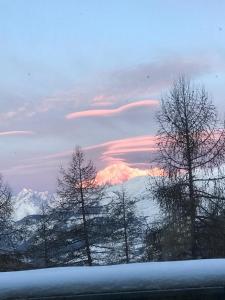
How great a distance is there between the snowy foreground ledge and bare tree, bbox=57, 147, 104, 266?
33536 millimetres

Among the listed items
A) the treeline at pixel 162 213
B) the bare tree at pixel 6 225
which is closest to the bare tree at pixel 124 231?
the treeline at pixel 162 213

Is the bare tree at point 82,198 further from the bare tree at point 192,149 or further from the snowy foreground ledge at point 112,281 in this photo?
the snowy foreground ledge at point 112,281

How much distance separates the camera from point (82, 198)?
123ft

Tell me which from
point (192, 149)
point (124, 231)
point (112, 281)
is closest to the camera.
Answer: point (112, 281)

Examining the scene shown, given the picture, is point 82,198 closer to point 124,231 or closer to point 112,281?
point 124,231

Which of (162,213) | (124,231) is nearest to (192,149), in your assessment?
(162,213)

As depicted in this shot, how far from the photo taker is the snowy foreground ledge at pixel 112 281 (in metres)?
2.68

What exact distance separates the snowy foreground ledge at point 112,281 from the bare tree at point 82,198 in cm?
3354

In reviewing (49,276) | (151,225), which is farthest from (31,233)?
(49,276)

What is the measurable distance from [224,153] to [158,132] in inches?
145

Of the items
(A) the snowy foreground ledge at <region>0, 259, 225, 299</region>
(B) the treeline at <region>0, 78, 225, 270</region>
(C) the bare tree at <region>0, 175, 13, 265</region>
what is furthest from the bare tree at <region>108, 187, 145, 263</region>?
(A) the snowy foreground ledge at <region>0, 259, 225, 299</region>

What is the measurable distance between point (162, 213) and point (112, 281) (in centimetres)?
2501

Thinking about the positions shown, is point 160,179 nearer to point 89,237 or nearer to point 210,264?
point 89,237

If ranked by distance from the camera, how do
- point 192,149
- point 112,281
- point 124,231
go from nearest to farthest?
point 112,281 → point 192,149 → point 124,231
